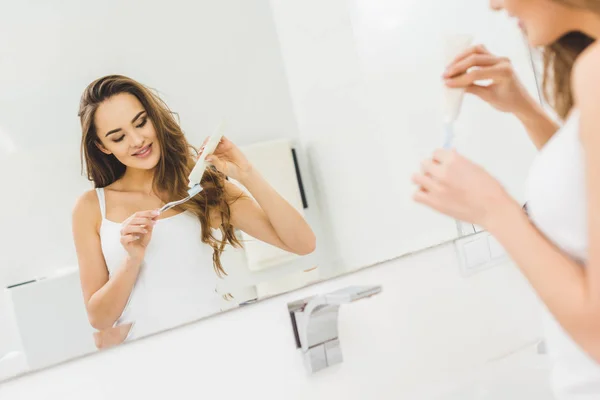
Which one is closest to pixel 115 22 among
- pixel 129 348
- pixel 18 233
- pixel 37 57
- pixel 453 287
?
pixel 37 57

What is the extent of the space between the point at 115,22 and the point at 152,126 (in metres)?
0.17

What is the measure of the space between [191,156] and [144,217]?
0.42 feet

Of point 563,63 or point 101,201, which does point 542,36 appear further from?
point 101,201

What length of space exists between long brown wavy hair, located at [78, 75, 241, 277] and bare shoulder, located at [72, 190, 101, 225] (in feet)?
0.07

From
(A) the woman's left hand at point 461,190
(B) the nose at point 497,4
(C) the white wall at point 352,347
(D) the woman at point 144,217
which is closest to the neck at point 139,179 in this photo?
(D) the woman at point 144,217

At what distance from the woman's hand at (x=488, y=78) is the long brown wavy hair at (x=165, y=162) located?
423 millimetres

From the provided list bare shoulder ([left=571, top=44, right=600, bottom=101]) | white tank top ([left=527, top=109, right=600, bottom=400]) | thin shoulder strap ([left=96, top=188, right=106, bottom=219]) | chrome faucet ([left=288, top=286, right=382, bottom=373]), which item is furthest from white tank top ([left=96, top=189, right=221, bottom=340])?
bare shoulder ([left=571, top=44, right=600, bottom=101])

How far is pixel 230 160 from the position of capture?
1.10 metres

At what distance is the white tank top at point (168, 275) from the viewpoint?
1000mm

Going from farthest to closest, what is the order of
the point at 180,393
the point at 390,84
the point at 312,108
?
the point at 390,84, the point at 312,108, the point at 180,393

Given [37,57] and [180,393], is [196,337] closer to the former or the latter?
[180,393]

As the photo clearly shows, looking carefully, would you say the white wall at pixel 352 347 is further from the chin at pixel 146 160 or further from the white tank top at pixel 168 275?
the chin at pixel 146 160

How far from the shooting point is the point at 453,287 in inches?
52.3

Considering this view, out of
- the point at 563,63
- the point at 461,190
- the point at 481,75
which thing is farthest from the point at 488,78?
the point at 461,190
